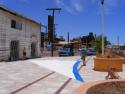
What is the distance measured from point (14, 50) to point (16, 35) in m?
1.60

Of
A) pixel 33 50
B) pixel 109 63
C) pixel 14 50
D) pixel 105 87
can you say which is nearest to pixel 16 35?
pixel 14 50

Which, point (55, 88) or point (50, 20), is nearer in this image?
point (55, 88)

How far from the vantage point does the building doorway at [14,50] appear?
112ft

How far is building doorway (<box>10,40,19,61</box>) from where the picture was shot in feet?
112

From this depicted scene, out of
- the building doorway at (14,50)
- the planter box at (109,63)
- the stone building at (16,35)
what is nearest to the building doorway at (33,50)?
the stone building at (16,35)

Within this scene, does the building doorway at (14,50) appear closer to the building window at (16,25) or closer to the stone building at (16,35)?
the stone building at (16,35)

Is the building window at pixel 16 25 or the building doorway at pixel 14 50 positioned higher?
the building window at pixel 16 25

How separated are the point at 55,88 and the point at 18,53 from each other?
882 inches

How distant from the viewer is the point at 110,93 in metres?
Answer: 7.95

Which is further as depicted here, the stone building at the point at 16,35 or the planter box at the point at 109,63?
the stone building at the point at 16,35

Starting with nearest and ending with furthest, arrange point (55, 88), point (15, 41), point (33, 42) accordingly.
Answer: point (55, 88)
point (15, 41)
point (33, 42)

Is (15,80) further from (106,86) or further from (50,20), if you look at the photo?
(50,20)

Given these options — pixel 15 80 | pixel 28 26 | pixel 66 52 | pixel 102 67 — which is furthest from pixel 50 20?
pixel 15 80

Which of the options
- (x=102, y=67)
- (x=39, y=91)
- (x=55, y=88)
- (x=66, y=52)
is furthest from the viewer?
(x=66, y=52)
